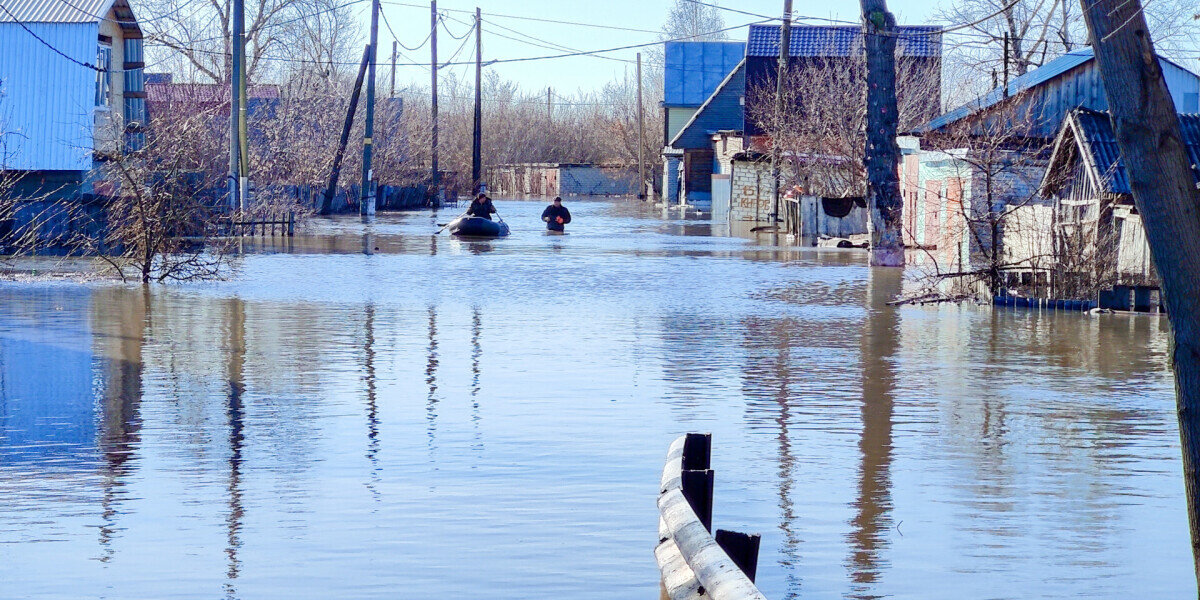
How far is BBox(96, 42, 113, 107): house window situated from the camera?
3688cm

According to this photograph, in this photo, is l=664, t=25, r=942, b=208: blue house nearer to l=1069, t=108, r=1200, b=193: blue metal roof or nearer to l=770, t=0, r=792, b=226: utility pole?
l=770, t=0, r=792, b=226: utility pole

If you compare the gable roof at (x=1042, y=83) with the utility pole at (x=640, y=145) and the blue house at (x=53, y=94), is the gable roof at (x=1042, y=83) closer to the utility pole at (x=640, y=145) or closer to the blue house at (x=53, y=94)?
the blue house at (x=53, y=94)

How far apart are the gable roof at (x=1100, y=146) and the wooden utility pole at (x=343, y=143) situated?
32467 millimetres

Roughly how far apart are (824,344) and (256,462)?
8.22 m

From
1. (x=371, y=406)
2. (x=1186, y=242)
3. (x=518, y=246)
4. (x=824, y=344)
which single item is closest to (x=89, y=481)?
(x=371, y=406)

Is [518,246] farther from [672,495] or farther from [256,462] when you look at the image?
[672,495]

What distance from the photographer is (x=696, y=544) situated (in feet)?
16.5

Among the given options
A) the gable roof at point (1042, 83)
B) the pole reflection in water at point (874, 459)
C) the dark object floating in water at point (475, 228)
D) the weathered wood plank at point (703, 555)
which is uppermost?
the gable roof at point (1042, 83)

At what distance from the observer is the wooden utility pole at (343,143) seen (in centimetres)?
5156

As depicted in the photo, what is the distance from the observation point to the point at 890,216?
28.0 meters

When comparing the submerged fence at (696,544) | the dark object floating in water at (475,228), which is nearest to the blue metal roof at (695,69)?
the dark object floating in water at (475,228)

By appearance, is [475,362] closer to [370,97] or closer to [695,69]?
[370,97]

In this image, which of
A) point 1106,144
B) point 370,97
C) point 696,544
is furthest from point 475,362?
point 370,97

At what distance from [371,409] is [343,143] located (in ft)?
142
